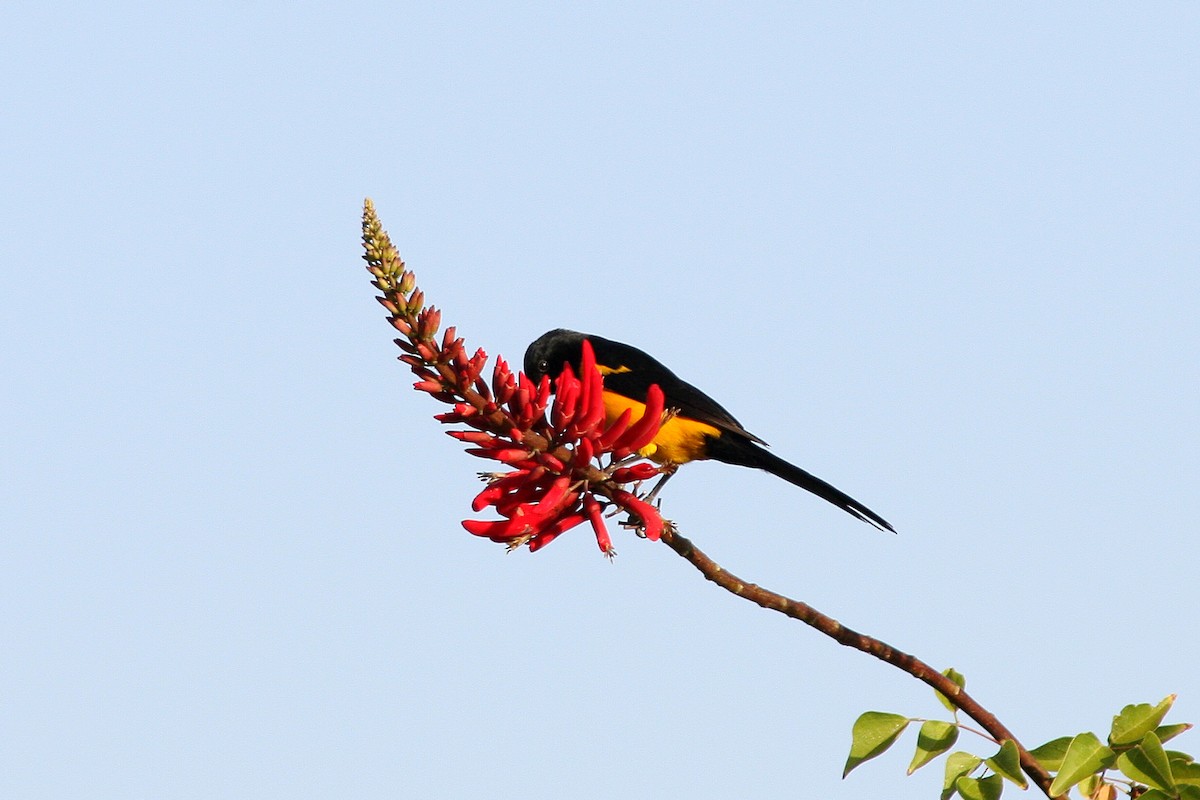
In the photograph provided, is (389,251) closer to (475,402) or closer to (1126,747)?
(475,402)

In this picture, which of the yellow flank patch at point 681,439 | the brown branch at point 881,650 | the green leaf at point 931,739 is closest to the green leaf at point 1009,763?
the brown branch at point 881,650

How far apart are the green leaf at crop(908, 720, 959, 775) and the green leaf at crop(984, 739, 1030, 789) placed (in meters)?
0.25

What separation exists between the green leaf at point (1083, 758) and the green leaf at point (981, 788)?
0.10m

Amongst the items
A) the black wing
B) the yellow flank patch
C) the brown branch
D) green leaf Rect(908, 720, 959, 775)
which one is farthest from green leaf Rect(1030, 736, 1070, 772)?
the yellow flank patch

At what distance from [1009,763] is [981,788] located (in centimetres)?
8

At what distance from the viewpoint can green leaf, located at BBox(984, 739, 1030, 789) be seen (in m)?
2.21

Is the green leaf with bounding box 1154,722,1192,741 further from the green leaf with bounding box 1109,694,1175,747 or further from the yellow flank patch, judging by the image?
the yellow flank patch

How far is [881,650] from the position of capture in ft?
7.54

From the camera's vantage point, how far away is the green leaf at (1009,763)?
2.21 metres

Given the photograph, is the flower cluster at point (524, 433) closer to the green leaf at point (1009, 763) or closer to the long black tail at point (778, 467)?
the green leaf at point (1009, 763)

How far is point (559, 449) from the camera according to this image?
2.93 m

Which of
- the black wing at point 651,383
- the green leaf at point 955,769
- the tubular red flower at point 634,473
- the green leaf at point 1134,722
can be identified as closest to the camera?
the green leaf at point 1134,722

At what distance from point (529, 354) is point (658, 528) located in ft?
15.0

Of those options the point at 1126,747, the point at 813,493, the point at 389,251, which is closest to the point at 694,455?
the point at 813,493
